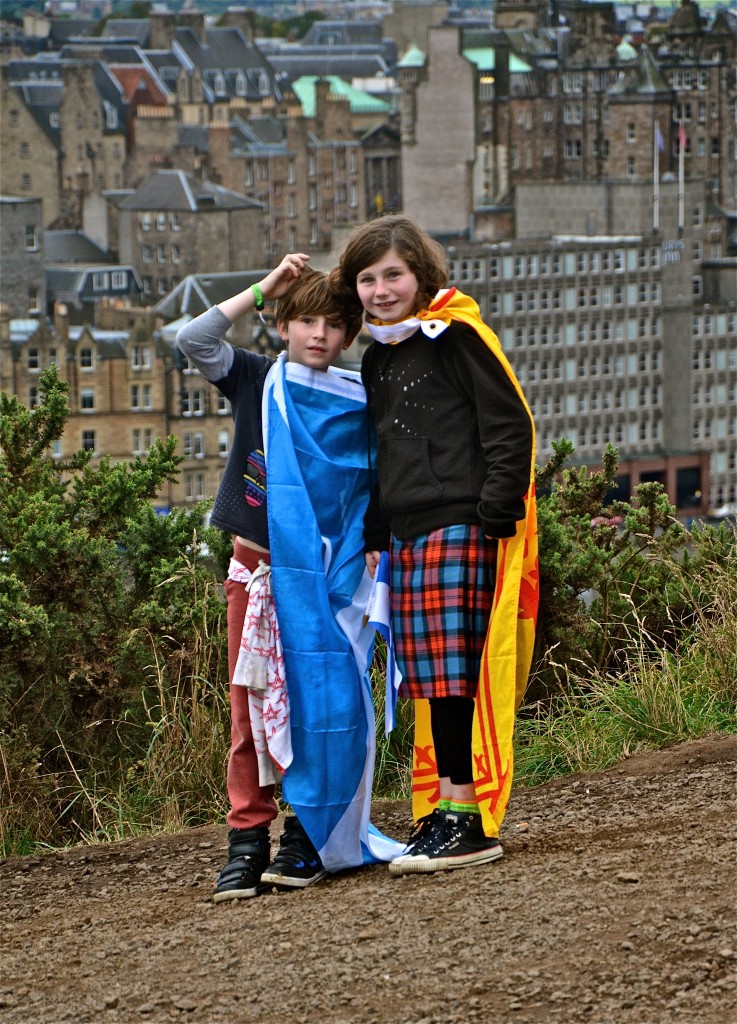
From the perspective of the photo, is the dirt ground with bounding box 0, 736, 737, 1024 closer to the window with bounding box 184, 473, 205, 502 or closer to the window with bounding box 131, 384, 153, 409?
the window with bounding box 184, 473, 205, 502

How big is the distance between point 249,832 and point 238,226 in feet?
253

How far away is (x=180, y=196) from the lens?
78.3 m

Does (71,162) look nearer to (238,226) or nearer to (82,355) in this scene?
(238,226)

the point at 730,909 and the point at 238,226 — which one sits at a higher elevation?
the point at 238,226

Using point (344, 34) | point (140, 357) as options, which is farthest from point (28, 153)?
point (344, 34)

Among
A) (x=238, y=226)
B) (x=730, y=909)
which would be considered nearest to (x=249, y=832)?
(x=730, y=909)

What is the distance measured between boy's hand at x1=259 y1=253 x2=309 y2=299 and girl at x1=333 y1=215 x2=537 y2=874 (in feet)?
0.32

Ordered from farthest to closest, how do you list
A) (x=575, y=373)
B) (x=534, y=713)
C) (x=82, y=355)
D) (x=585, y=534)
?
(x=575, y=373), (x=82, y=355), (x=585, y=534), (x=534, y=713)

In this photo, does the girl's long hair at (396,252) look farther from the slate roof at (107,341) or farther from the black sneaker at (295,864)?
the slate roof at (107,341)

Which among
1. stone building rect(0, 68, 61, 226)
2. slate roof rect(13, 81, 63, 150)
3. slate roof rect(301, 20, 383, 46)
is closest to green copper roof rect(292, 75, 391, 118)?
slate roof rect(13, 81, 63, 150)

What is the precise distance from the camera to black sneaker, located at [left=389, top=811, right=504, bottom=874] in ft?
Result: 12.9

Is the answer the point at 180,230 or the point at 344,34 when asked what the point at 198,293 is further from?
the point at 344,34

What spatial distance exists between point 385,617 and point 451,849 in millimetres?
498

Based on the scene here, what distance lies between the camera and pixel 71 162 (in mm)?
85500
